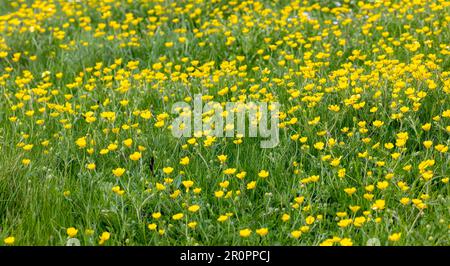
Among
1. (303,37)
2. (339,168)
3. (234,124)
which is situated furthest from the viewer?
(303,37)

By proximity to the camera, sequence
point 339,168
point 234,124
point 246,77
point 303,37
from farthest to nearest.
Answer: point 303,37 → point 246,77 → point 234,124 → point 339,168

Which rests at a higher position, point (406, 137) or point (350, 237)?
point (406, 137)

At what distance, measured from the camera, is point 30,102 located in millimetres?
5059

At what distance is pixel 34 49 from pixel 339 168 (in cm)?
384

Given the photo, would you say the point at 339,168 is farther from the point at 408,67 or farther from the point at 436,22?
Result: the point at 436,22

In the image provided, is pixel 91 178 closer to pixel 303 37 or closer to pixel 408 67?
pixel 408 67

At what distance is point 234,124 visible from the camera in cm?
448

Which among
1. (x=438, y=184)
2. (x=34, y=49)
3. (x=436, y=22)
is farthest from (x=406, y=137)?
(x=34, y=49)

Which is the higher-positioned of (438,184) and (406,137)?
(406,137)

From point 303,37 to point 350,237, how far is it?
3.07 m
